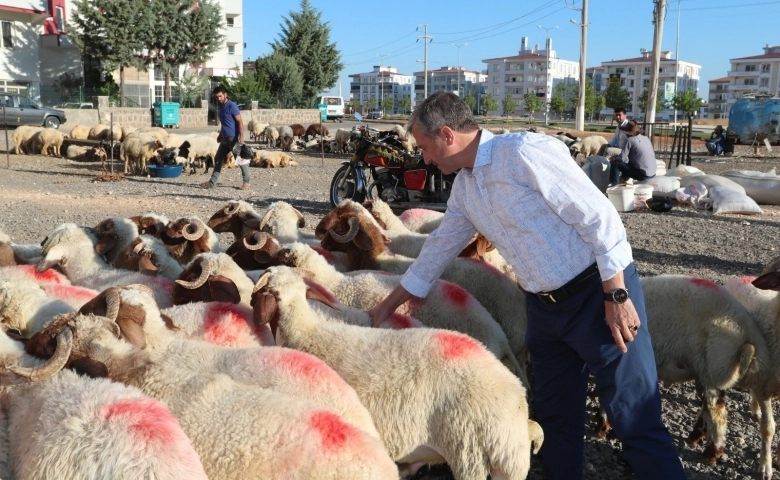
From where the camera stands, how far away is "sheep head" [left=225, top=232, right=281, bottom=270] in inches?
212

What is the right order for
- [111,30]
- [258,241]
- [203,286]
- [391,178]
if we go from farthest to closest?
[111,30], [391,178], [258,241], [203,286]

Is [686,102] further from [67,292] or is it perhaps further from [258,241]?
[67,292]

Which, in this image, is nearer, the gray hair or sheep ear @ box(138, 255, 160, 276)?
the gray hair

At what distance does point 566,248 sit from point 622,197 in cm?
1038

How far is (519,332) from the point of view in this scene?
15.8 feet

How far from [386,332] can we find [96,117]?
118 feet

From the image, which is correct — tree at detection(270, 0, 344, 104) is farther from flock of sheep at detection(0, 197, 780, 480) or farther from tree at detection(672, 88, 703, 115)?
flock of sheep at detection(0, 197, 780, 480)

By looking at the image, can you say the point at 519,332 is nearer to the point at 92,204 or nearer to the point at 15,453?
the point at 15,453

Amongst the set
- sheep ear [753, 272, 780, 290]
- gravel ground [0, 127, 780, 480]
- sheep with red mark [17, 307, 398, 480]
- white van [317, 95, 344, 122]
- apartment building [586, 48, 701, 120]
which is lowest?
gravel ground [0, 127, 780, 480]

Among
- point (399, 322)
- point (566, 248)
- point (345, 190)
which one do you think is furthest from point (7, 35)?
point (566, 248)

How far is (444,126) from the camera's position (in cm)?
306

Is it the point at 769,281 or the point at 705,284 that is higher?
the point at 769,281

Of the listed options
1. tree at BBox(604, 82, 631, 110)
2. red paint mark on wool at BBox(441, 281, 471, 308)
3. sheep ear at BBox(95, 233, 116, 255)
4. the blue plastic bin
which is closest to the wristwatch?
red paint mark on wool at BBox(441, 281, 471, 308)

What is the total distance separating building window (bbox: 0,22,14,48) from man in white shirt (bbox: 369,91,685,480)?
1905 inches
